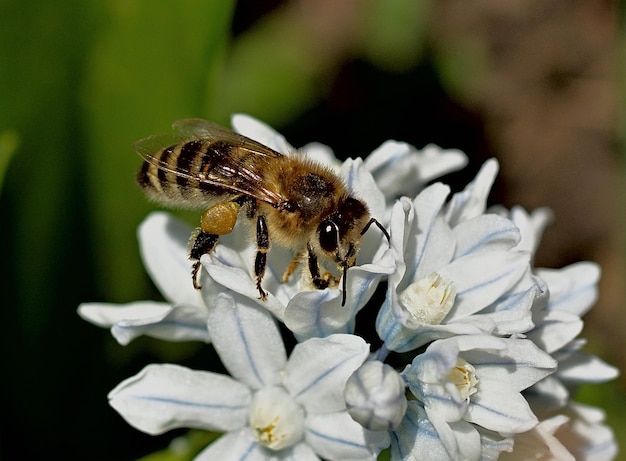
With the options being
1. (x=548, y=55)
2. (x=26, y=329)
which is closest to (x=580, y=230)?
(x=548, y=55)

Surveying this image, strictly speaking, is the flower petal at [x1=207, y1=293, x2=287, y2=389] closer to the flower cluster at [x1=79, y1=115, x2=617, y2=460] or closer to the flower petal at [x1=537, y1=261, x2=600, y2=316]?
the flower cluster at [x1=79, y1=115, x2=617, y2=460]

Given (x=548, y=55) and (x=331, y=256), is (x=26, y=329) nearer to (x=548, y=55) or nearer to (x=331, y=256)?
(x=331, y=256)

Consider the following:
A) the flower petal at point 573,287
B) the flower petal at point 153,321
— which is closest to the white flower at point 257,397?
the flower petal at point 153,321

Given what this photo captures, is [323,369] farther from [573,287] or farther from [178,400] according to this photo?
[573,287]

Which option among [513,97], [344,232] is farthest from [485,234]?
[513,97]

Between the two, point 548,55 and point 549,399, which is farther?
point 548,55

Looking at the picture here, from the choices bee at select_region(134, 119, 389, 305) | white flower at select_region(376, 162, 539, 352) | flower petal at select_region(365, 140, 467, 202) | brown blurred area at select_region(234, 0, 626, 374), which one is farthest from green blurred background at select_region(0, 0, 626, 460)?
white flower at select_region(376, 162, 539, 352)

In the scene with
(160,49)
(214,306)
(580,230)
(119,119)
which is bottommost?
(580,230)

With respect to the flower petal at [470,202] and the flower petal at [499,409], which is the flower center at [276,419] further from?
the flower petal at [470,202]
